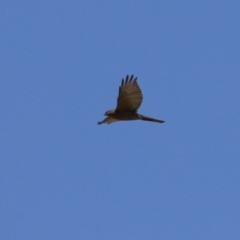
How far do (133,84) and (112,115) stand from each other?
1.64 m

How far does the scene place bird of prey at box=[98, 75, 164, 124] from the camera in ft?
138

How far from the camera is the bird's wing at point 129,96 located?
42062 millimetres

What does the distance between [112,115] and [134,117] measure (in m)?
0.70

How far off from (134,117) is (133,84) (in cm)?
165

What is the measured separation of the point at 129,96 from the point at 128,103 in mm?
378

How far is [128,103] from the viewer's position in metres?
42.7

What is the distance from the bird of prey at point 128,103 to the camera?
42.1 metres

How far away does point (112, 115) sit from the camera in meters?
43.2

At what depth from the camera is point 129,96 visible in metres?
42.4

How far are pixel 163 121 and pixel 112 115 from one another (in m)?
1.64

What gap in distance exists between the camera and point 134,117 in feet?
142

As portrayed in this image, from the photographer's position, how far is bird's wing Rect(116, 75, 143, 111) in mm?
42062

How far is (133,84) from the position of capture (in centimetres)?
4203
